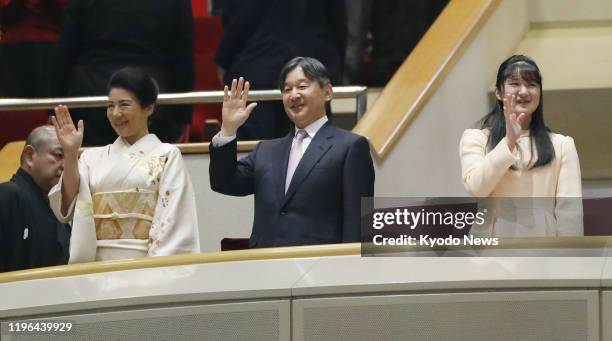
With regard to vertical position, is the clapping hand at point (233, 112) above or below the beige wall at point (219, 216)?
above

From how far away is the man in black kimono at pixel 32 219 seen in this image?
580 centimetres

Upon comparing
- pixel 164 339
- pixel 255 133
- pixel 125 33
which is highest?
pixel 125 33

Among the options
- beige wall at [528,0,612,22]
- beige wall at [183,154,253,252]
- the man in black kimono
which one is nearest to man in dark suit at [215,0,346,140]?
beige wall at [183,154,253,252]

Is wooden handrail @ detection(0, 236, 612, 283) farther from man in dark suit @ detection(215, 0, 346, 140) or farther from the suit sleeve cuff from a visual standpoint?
man in dark suit @ detection(215, 0, 346, 140)

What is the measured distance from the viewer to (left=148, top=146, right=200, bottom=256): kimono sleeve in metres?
5.39

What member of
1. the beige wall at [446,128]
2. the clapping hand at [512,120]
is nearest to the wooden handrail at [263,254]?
the clapping hand at [512,120]

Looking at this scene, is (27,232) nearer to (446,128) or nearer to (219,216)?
(219,216)

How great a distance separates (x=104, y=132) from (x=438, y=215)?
266 centimetres

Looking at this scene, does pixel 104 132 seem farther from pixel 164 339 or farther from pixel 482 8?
pixel 164 339

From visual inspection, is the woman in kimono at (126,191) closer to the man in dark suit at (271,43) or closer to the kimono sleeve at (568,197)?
the kimono sleeve at (568,197)

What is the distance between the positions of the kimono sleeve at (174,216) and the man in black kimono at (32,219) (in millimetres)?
591

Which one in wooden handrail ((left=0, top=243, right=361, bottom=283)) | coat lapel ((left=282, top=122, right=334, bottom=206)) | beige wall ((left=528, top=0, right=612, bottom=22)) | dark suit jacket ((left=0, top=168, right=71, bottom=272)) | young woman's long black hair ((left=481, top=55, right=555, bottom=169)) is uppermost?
beige wall ((left=528, top=0, right=612, bottom=22))

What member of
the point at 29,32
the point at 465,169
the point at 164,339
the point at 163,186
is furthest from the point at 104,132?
the point at 164,339

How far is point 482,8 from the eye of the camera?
7.29 meters
